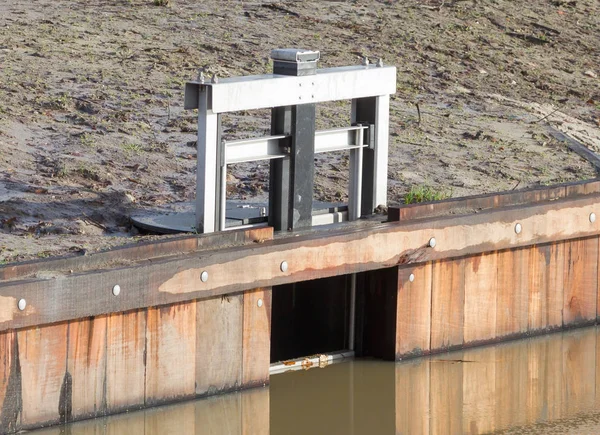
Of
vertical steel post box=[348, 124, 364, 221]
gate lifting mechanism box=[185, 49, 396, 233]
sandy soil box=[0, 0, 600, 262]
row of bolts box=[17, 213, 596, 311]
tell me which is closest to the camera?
row of bolts box=[17, 213, 596, 311]

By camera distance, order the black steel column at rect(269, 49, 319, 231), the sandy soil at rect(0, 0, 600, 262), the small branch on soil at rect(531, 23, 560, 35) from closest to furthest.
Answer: the black steel column at rect(269, 49, 319, 231) → the sandy soil at rect(0, 0, 600, 262) → the small branch on soil at rect(531, 23, 560, 35)

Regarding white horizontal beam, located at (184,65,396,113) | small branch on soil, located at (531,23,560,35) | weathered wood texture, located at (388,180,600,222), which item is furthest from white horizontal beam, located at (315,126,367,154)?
small branch on soil, located at (531,23,560,35)

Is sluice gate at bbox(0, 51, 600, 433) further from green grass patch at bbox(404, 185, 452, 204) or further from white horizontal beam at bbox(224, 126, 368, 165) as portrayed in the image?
green grass patch at bbox(404, 185, 452, 204)

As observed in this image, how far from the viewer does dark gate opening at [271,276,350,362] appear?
1156 centimetres

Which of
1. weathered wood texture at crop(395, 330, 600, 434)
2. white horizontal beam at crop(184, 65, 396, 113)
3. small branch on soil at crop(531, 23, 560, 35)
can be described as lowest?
weathered wood texture at crop(395, 330, 600, 434)

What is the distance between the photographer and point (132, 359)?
31.6 ft

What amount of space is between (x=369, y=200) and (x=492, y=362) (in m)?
1.60

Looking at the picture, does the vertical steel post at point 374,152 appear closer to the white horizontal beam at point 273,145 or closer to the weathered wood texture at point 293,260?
the white horizontal beam at point 273,145

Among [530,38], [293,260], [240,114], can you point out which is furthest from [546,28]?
[293,260]

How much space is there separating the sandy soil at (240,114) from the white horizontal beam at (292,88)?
131 cm

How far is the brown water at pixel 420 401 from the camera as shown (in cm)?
1018

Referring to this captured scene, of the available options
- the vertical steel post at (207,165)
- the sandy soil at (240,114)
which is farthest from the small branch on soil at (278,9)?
the vertical steel post at (207,165)

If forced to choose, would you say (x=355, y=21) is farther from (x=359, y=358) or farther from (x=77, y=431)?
(x=77, y=431)

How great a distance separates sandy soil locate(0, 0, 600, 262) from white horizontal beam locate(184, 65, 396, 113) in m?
1.31
